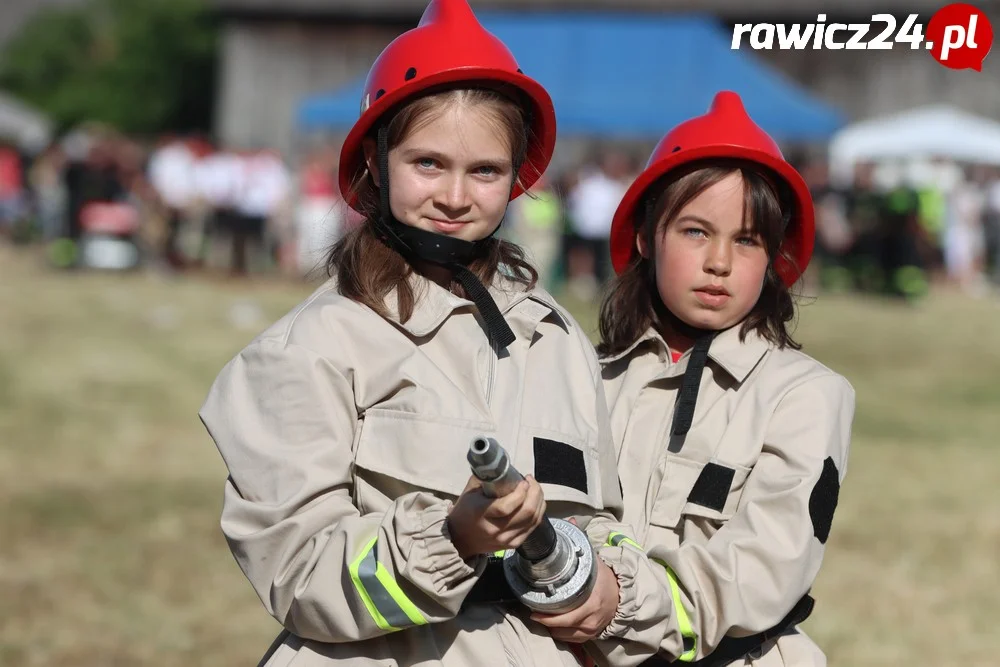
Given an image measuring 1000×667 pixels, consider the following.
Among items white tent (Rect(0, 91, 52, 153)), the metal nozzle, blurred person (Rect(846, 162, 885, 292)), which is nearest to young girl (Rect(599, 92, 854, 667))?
the metal nozzle

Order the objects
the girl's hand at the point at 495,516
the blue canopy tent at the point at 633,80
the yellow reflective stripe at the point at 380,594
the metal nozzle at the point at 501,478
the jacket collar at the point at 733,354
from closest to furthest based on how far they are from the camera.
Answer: the metal nozzle at the point at 501,478 → the girl's hand at the point at 495,516 → the yellow reflective stripe at the point at 380,594 → the jacket collar at the point at 733,354 → the blue canopy tent at the point at 633,80

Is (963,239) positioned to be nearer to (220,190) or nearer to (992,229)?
(992,229)

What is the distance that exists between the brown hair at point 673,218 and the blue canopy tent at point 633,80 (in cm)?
1483

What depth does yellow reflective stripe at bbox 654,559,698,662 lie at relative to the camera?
2.39 meters

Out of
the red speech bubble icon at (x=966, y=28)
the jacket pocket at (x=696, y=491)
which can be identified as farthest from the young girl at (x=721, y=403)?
the red speech bubble icon at (x=966, y=28)

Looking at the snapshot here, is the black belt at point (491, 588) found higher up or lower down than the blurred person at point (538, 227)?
higher up

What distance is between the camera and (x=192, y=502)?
300 inches

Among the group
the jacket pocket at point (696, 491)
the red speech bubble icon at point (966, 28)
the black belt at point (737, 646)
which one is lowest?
the black belt at point (737, 646)

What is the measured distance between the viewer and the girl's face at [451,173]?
2.36 m

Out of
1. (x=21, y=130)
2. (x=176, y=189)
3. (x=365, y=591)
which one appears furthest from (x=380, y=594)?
(x=21, y=130)

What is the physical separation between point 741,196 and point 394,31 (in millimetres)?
27872

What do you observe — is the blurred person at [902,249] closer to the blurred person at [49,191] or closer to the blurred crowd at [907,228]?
the blurred crowd at [907,228]

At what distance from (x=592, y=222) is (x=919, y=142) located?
6.47 metres

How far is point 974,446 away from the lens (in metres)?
9.44
